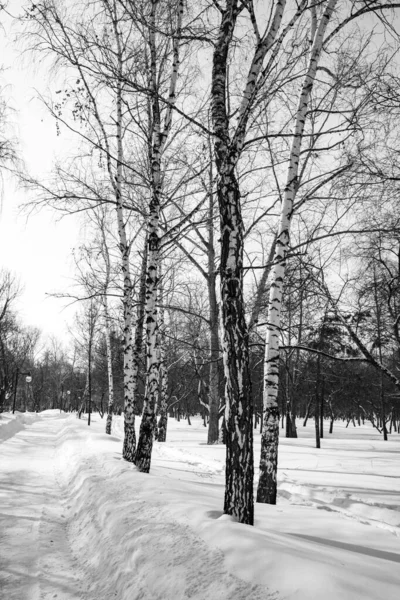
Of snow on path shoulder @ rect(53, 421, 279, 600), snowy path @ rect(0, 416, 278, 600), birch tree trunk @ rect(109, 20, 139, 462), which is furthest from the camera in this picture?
birch tree trunk @ rect(109, 20, 139, 462)

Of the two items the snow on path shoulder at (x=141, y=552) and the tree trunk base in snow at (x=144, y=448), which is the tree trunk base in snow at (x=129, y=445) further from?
the snow on path shoulder at (x=141, y=552)

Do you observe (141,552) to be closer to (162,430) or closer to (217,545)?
(217,545)

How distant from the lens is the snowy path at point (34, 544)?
11.1 ft

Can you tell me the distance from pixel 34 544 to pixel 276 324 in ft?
14.3

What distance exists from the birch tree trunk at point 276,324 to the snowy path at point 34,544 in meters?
3.01

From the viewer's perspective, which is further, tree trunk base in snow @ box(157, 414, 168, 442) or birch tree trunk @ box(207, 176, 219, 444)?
tree trunk base in snow @ box(157, 414, 168, 442)

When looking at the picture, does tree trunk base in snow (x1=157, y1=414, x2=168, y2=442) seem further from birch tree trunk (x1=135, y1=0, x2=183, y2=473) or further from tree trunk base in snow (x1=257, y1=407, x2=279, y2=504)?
tree trunk base in snow (x1=257, y1=407, x2=279, y2=504)

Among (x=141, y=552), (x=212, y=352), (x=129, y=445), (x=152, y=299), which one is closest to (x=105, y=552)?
(x=141, y=552)

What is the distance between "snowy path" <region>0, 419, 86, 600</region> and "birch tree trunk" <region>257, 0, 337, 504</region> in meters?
3.01

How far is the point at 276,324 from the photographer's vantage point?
6.30m

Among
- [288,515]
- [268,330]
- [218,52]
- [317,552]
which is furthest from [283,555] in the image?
[218,52]

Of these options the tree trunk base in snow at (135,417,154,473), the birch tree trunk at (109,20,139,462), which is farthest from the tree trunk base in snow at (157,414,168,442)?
the tree trunk base in snow at (135,417,154,473)

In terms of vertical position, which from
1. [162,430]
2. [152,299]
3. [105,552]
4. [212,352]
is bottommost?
[162,430]

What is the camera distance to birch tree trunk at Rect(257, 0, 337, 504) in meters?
6.00
